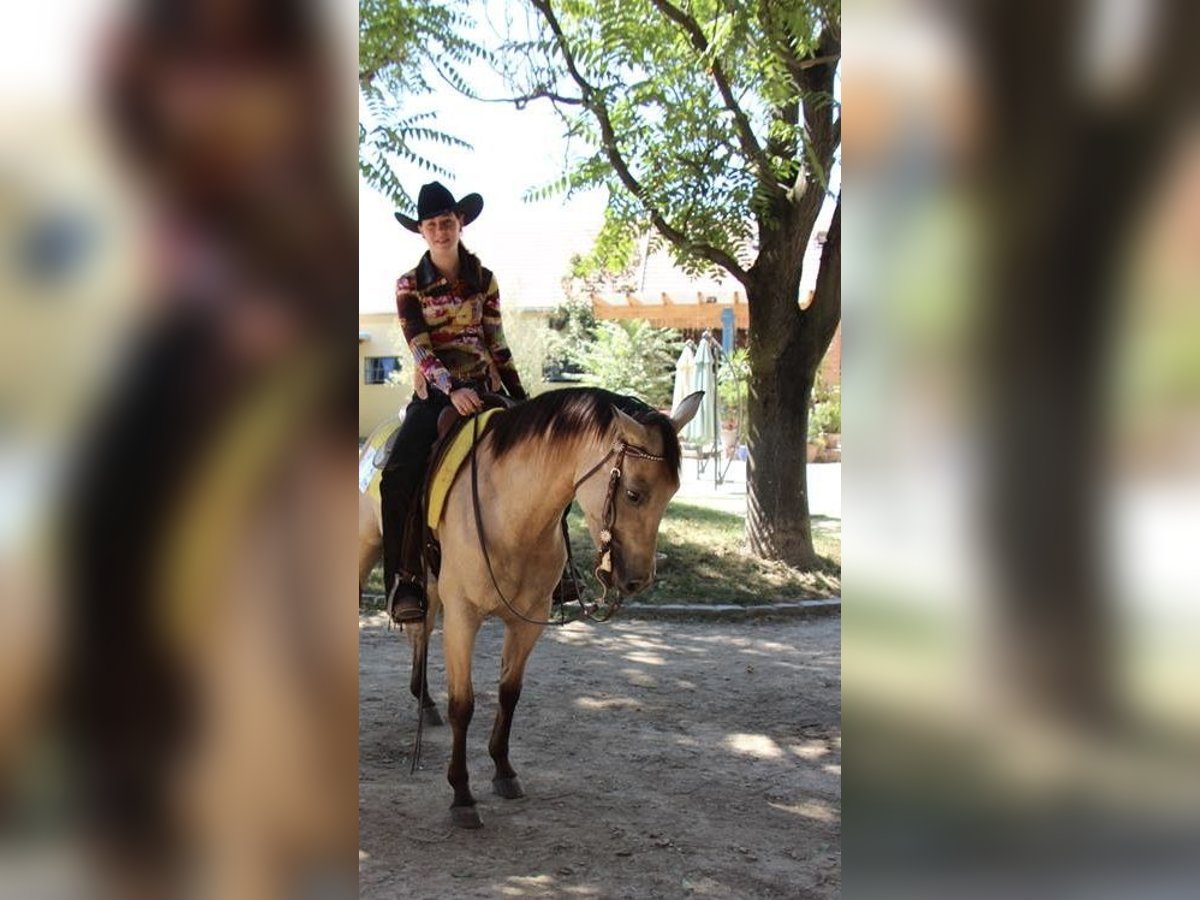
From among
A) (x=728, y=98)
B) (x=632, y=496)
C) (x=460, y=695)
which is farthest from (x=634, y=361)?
(x=632, y=496)

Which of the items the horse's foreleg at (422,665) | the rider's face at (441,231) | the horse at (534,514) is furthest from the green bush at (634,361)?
the horse at (534,514)

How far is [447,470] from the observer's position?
4.29 m

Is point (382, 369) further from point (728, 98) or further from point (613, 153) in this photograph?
point (728, 98)

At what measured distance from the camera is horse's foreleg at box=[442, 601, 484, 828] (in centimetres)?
415

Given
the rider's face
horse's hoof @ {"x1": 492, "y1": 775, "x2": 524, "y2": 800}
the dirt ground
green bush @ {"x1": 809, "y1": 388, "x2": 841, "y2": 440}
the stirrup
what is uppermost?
the rider's face

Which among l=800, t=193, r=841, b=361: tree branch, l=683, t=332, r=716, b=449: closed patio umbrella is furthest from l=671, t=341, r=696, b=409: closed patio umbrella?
l=800, t=193, r=841, b=361: tree branch

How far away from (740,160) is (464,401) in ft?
14.7

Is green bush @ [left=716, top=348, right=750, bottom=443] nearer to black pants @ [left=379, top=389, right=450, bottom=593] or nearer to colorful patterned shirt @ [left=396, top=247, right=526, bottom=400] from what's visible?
colorful patterned shirt @ [left=396, top=247, right=526, bottom=400]

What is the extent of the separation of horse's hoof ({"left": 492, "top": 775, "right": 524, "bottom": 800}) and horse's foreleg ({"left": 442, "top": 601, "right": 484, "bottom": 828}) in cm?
28

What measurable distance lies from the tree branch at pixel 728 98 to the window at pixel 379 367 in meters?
15.9
